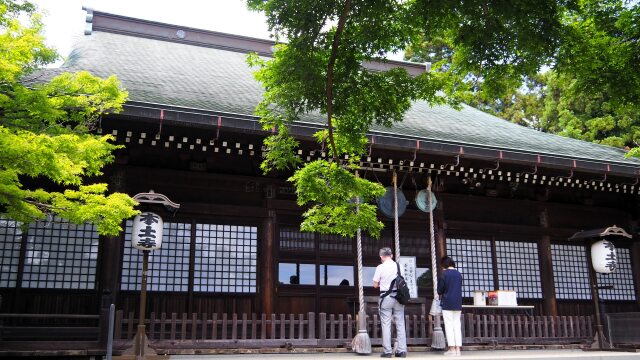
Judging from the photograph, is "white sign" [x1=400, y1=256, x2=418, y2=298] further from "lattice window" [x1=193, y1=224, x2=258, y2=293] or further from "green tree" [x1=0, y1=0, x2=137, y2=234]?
"green tree" [x1=0, y1=0, x2=137, y2=234]

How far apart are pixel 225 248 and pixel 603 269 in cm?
739

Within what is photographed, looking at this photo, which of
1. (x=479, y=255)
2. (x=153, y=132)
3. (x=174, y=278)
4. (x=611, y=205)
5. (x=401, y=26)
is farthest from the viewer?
(x=611, y=205)

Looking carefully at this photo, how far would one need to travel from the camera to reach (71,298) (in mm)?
9133

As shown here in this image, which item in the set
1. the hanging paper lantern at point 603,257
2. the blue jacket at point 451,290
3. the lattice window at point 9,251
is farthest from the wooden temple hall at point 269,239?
the blue jacket at point 451,290

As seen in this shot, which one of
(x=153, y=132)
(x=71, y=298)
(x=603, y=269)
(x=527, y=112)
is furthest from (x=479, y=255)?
(x=527, y=112)

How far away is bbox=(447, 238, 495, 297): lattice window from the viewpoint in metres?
11.9

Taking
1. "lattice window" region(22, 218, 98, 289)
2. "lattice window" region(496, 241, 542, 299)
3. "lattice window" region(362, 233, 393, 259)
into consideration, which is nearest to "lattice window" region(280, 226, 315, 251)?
"lattice window" region(362, 233, 393, 259)

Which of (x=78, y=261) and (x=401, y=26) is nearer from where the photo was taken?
(x=401, y=26)

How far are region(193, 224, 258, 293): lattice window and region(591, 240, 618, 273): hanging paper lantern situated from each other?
22.2ft

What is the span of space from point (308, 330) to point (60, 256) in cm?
431

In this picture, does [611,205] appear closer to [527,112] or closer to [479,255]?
[479,255]

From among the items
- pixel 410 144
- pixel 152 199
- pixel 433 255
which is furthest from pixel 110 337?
pixel 433 255

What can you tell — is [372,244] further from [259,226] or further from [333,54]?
[333,54]

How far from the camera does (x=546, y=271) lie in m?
12.4
